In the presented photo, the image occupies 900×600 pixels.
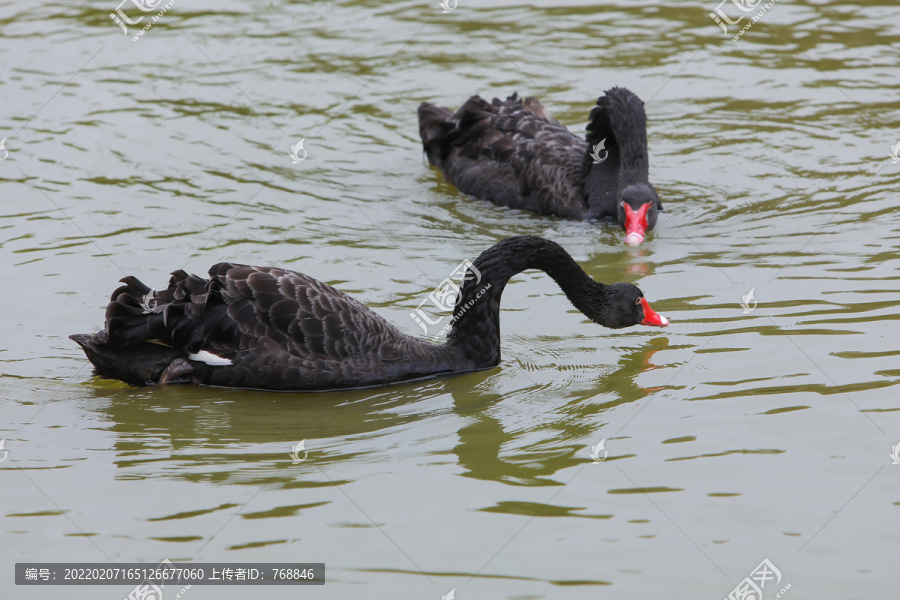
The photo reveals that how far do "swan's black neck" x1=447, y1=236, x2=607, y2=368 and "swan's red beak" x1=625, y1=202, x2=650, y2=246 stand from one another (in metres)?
2.09

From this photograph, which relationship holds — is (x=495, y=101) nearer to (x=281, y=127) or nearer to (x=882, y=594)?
(x=281, y=127)

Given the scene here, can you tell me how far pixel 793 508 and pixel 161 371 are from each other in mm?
3857


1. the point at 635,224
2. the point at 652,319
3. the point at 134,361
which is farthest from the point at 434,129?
the point at 134,361

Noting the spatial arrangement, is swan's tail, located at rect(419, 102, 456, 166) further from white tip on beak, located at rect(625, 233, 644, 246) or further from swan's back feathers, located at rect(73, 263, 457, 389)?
swan's back feathers, located at rect(73, 263, 457, 389)

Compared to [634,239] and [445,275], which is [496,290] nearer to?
[445,275]

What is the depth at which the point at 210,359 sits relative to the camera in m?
6.90

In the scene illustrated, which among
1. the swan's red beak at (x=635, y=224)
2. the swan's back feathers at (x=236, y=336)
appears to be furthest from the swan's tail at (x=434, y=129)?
the swan's back feathers at (x=236, y=336)

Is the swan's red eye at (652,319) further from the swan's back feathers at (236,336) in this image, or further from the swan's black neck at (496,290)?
the swan's back feathers at (236,336)

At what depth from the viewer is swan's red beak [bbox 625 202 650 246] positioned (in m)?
9.39

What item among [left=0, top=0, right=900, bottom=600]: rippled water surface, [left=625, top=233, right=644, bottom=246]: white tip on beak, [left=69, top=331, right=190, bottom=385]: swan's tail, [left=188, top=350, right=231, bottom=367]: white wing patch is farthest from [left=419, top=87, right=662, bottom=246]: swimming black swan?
[left=69, top=331, right=190, bottom=385]: swan's tail

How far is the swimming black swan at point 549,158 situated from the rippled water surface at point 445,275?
23 cm

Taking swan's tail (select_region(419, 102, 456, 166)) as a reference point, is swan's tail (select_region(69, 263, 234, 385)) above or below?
below

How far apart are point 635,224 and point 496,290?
2661 mm

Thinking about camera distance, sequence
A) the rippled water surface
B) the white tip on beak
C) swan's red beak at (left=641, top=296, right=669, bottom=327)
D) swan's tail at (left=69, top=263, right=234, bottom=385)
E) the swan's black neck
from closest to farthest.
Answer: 1. the rippled water surface
2. swan's tail at (left=69, top=263, right=234, bottom=385)
3. the swan's black neck
4. swan's red beak at (left=641, top=296, right=669, bottom=327)
5. the white tip on beak
